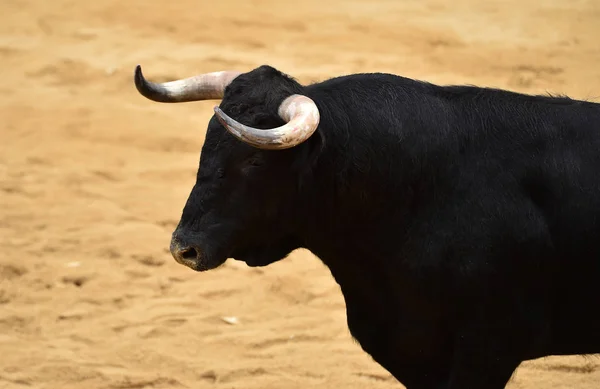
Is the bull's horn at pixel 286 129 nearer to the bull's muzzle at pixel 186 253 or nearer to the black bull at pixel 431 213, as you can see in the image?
the black bull at pixel 431 213

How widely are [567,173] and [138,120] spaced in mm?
6420

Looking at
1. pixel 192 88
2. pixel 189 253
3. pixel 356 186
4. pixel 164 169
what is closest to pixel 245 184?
pixel 189 253

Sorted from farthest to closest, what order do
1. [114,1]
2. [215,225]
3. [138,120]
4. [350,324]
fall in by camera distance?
[114,1] → [138,120] → [350,324] → [215,225]

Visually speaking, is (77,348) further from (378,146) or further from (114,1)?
(114,1)

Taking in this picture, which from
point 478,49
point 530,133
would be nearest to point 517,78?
point 478,49

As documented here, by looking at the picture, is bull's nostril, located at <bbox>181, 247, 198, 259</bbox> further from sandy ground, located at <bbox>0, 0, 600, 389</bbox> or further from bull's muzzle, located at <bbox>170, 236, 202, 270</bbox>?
sandy ground, located at <bbox>0, 0, 600, 389</bbox>

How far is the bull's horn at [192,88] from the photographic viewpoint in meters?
5.38

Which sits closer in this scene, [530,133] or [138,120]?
[530,133]

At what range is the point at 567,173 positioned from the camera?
198 inches

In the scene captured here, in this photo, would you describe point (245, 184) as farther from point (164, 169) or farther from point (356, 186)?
point (164, 169)

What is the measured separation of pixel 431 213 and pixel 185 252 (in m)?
1.08

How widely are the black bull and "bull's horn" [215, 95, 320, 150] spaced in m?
0.12

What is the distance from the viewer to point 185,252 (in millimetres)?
4965

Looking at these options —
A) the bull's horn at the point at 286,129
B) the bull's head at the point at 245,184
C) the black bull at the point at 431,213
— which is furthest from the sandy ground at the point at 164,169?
the bull's horn at the point at 286,129
